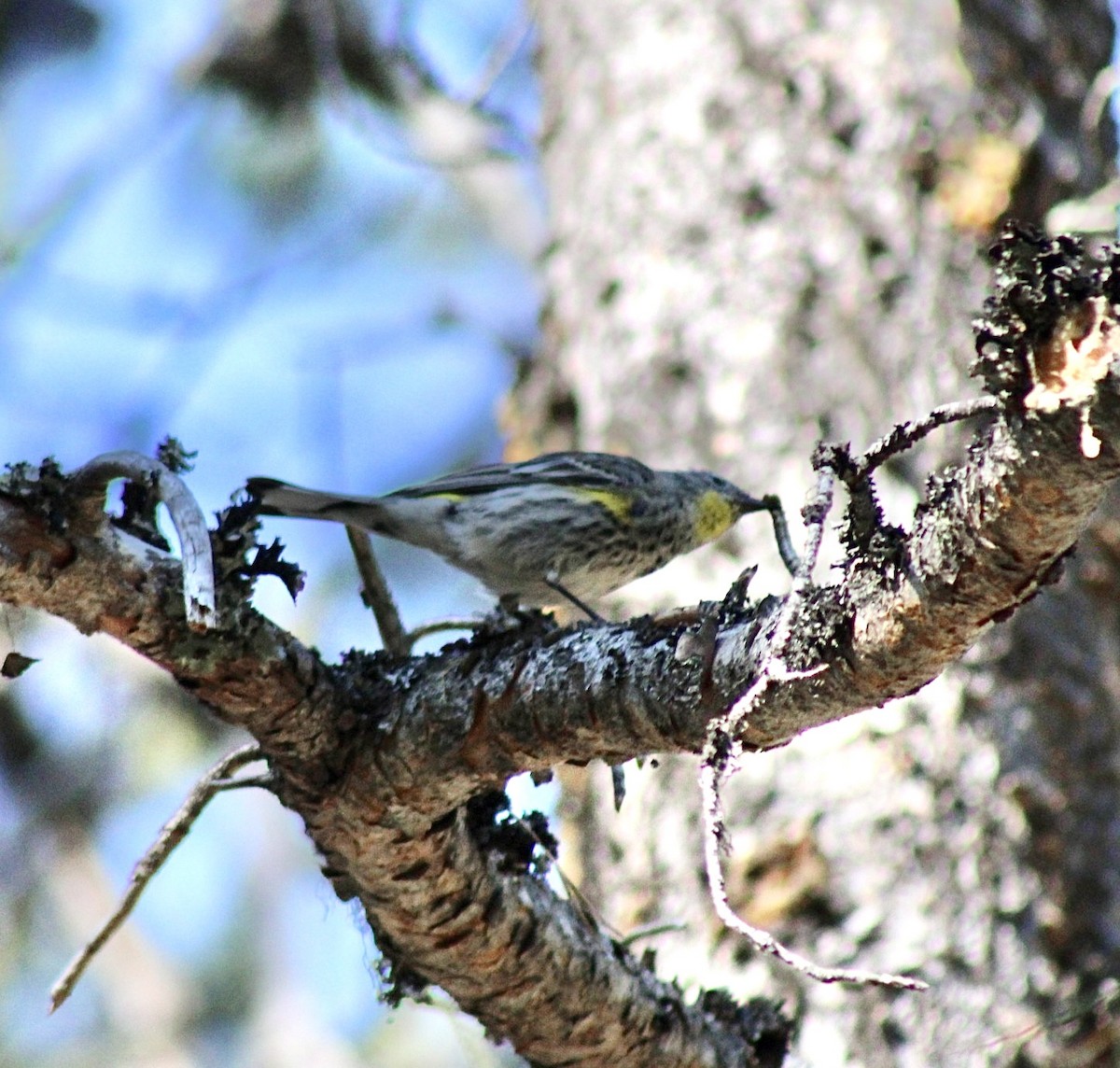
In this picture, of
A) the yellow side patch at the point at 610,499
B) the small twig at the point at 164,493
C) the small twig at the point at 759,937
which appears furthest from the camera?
the yellow side patch at the point at 610,499

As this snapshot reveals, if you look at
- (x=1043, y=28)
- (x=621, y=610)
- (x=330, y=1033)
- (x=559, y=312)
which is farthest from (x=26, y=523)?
(x=330, y=1033)

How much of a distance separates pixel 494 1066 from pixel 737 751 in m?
2.61

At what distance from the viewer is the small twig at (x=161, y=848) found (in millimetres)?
2939

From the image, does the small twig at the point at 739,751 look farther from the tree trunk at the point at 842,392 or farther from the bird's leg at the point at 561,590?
the bird's leg at the point at 561,590

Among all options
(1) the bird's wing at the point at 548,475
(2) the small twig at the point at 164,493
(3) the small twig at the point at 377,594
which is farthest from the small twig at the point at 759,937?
(1) the bird's wing at the point at 548,475

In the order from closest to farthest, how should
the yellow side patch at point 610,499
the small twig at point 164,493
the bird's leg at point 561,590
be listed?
the small twig at point 164,493
the bird's leg at point 561,590
the yellow side patch at point 610,499

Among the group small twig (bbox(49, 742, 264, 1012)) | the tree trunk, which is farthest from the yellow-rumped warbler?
small twig (bbox(49, 742, 264, 1012))

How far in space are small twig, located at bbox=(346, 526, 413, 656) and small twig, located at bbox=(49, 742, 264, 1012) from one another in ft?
2.21

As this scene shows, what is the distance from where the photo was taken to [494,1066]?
4.45m

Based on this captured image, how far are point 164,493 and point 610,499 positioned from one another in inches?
108

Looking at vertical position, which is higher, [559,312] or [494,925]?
[559,312]

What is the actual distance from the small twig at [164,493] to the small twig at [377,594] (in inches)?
47.2

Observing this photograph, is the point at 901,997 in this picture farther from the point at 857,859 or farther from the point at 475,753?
the point at 475,753

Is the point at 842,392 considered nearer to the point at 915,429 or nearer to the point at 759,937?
the point at 915,429
